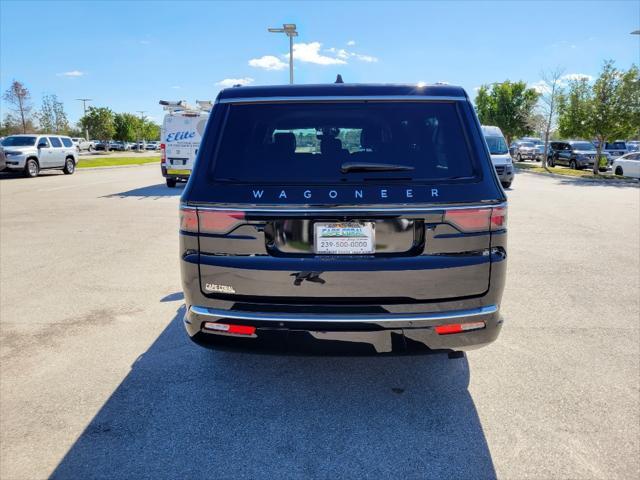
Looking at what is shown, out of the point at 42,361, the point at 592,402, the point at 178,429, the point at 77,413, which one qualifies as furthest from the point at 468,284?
the point at 42,361

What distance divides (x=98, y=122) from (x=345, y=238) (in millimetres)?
81438

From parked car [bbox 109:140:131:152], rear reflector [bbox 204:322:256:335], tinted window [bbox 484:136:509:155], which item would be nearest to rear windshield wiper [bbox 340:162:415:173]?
rear reflector [bbox 204:322:256:335]

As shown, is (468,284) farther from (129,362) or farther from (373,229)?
(129,362)

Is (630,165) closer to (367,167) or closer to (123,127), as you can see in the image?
(367,167)

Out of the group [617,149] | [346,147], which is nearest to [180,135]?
[346,147]

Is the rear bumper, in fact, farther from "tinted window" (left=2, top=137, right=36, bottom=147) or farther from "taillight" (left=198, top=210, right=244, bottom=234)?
"tinted window" (left=2, top=137, right=36, bottom=147)

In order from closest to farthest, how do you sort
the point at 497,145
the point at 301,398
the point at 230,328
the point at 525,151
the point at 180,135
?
1. the point at 230,328
2. the point at 301,398
3. the point at 180,135
4. the point at 497,145
5. the point at 525,151

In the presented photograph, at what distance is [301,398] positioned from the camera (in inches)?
125

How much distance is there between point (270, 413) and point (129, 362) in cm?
138

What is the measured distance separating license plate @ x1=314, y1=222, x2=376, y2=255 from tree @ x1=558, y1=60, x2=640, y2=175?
29.7 m

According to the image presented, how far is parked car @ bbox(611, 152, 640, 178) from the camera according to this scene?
81.6 feet

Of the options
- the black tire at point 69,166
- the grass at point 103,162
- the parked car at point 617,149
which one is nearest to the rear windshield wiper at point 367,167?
the black tire at point 69,166

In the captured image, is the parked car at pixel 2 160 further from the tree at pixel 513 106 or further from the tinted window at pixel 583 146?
the tree at pixel 513 106

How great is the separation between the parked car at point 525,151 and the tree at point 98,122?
60149mm
